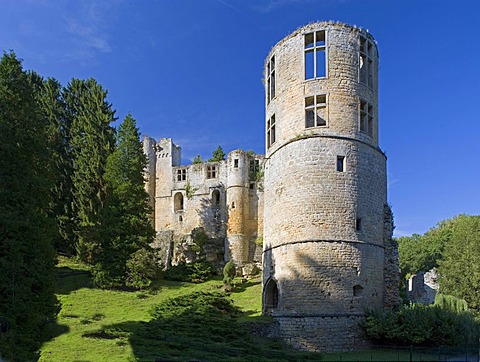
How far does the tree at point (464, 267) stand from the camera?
34.3 meters

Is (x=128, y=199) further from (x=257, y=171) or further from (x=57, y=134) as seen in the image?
(x=257, y=171)

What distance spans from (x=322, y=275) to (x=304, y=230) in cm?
208

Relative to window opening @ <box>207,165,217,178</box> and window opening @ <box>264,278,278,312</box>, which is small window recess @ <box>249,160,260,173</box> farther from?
window opening @ <box>264,278,278,312</box>

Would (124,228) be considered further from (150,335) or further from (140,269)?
(150,335)

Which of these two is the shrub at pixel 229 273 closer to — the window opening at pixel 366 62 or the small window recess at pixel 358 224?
the small window recess at pixel 358 224

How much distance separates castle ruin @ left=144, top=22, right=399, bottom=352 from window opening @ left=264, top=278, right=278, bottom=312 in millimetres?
51

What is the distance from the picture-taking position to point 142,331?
17922 mm

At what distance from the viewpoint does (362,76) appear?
73.6 feet

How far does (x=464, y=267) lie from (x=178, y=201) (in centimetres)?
2777

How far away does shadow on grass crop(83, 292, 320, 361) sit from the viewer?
14.3 metres

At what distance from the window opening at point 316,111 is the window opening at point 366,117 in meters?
1.76

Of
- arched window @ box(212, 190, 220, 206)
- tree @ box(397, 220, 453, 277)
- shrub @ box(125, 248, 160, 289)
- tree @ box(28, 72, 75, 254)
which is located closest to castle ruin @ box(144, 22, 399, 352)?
shrub @ box(125, 248, 160, 289)

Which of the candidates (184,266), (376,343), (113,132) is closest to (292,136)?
(376,343)

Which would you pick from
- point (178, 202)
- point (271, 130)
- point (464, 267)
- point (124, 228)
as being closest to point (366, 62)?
point (271, 130)
